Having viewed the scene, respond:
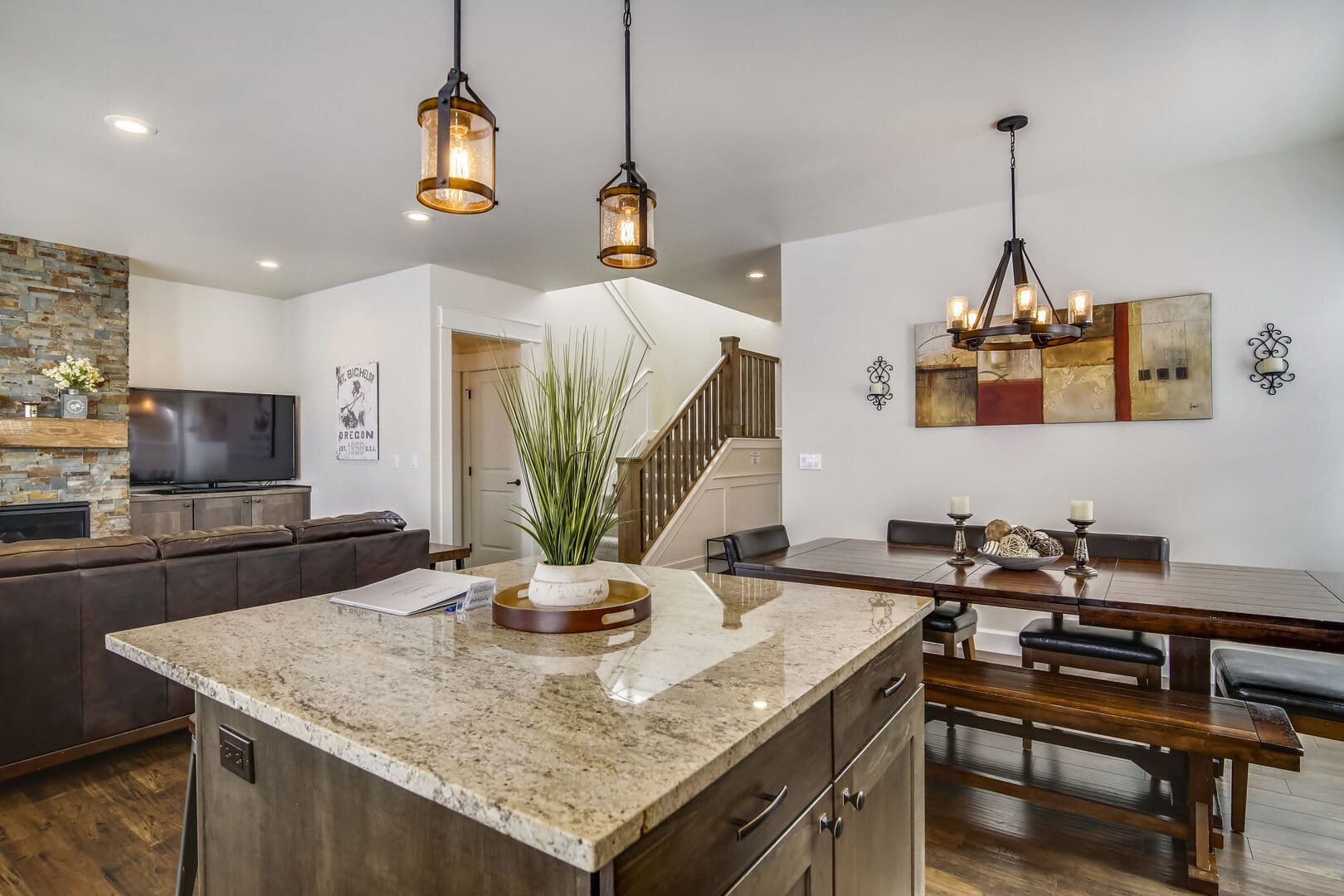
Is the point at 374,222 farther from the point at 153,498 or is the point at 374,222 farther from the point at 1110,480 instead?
the point at 1110,480

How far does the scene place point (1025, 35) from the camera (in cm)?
235

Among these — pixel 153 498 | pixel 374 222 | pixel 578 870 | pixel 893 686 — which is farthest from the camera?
pixel 153 498

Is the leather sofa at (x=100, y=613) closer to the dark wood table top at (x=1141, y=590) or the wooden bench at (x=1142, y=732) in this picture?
the dark wood table top at (x=1141, y=590)

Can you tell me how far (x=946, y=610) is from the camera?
10.4 ft

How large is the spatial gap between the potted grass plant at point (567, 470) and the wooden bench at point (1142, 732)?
1.54 m

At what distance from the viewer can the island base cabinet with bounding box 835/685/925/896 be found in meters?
1.17

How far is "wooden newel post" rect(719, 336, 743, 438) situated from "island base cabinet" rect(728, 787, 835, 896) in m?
4.90

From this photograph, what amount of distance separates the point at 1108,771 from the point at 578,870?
257 cm

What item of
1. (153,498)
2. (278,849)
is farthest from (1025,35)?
(153,498)

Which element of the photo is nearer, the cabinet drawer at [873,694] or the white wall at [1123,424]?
the cabinet drawer at [873,694]

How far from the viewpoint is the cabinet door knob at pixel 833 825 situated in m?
1.08

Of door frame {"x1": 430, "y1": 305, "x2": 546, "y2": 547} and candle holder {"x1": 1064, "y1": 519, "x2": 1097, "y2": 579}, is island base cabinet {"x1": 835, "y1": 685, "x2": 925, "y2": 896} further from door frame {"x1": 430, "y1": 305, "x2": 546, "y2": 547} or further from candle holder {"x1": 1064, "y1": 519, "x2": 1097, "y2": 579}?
door frame {"x1": 430, "y1": 305, "x2": 546, "y2": 547}

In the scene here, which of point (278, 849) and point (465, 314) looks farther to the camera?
point (465, 314)

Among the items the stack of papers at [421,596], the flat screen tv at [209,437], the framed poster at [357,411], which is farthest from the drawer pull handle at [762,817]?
the flat screen tv at [209,437]
